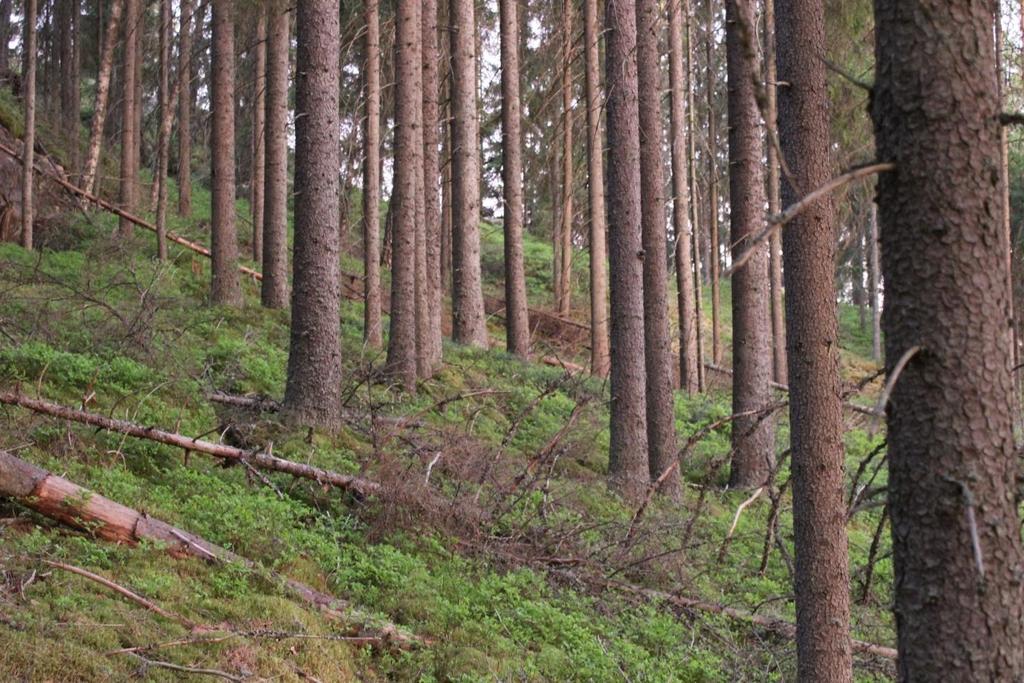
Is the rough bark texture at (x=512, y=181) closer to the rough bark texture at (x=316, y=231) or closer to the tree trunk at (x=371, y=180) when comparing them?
the tree trunk at (x=371, y=180)

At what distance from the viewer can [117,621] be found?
223 inches

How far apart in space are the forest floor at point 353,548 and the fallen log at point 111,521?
0.09 m

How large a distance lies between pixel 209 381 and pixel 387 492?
365 centimetres

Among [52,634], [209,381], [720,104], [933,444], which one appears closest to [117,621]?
[52,634]

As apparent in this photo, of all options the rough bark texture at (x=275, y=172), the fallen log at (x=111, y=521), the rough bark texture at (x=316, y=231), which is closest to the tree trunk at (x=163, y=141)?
the rough bark texture at (x=275, y=172)

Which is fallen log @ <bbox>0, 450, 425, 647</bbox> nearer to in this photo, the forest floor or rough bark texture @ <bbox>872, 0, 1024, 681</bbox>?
the forest floor

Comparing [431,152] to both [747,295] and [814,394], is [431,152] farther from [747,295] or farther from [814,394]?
[814,394]

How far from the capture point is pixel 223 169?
17844mm

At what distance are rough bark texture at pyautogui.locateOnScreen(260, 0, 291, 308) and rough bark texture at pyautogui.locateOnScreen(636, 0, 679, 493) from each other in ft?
21.6

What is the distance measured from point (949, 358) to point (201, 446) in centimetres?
704

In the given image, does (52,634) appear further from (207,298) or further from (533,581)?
(207,298)

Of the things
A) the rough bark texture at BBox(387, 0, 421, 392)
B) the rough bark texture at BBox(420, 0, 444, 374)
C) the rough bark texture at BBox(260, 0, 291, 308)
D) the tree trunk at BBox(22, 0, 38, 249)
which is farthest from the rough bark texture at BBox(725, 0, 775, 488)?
the tree trunk at BBox(22, 0, 38, 249)

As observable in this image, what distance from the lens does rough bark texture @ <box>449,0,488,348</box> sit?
60.0ft

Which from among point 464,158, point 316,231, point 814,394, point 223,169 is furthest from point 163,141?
point 814,394
